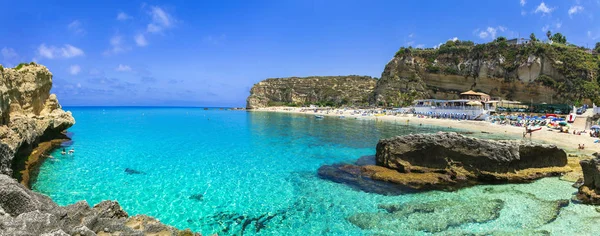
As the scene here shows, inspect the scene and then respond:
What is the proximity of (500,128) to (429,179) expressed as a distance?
40064 mm

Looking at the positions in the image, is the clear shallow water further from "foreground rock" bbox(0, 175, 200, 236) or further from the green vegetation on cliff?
the green vegetation on cliff

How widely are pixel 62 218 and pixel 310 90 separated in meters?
Result: 146

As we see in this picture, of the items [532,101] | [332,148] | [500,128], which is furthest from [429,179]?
[532,101]

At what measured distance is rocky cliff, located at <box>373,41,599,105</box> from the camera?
71438 mm

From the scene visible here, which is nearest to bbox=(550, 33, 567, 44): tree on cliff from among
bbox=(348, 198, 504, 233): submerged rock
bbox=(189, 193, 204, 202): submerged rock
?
bbox=(348, 198, 504, 233): submerged rock

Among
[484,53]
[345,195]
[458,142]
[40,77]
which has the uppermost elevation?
[484,53]

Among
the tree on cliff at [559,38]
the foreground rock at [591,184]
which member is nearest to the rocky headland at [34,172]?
the foreground rock at [591,184]

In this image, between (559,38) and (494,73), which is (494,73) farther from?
(559,38)

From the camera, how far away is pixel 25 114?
23.4 meters

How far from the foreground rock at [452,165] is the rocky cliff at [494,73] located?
71.9m

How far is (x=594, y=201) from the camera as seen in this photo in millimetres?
12367

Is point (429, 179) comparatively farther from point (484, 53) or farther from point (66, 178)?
point (484, 53)

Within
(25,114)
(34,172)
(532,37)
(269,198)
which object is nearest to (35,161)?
(34,172)

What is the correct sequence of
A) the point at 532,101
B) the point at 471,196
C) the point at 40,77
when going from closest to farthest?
1. the point at 471,196
2. the point at 40,77
3. the point at 532,101
